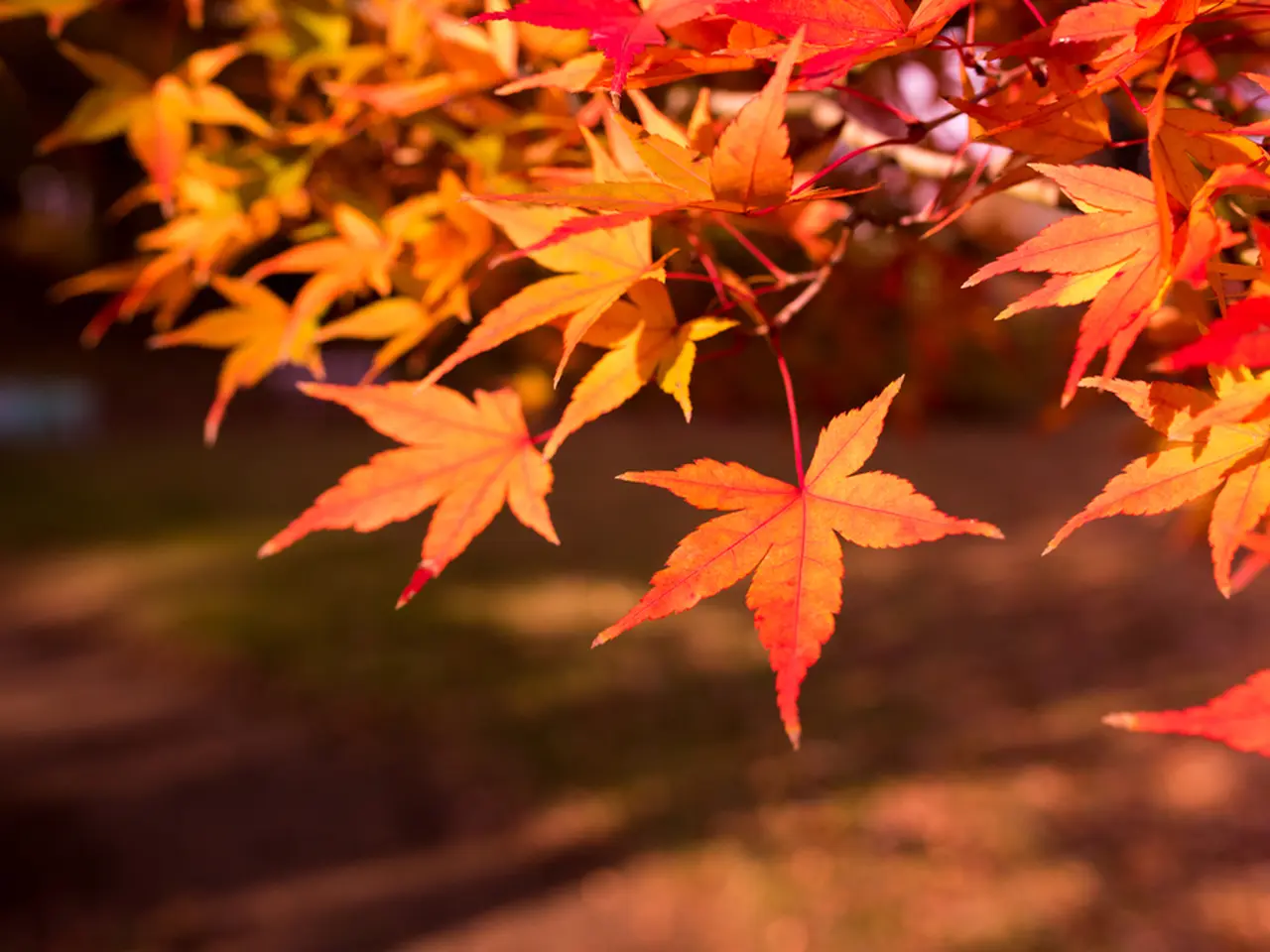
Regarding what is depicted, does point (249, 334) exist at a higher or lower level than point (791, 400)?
lower

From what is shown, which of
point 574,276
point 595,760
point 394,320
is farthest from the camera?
point 595,760

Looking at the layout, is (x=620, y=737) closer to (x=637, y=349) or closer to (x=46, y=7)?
(x=46, y=7)

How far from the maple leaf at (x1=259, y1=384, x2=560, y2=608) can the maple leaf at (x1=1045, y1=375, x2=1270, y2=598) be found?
0.41 metres

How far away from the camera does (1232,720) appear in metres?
0.61

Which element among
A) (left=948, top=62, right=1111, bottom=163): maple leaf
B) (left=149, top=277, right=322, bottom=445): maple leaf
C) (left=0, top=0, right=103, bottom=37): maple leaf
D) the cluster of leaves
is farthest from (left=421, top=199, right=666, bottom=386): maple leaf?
(left=0, top=0, right=103, bottom=37): maple leaf

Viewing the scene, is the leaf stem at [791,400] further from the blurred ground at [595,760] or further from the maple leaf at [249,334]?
the blurred ground at [595,760]

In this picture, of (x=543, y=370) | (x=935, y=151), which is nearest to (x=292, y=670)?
(x=543, y=370)

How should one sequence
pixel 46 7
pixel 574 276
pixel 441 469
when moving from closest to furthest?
pixel 574 276, pixel 441 469, pixel 46 7

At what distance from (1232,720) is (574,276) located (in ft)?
1.63

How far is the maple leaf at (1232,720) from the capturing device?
0.61 metres

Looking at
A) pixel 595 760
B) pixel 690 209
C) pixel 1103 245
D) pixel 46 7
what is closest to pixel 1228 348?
pixel 1103 245

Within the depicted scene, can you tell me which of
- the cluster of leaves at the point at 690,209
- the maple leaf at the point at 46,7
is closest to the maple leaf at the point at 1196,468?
the cluster of leaves at the point at 690,209

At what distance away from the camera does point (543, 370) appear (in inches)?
74.8

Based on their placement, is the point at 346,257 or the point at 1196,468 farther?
the point at 346,257
